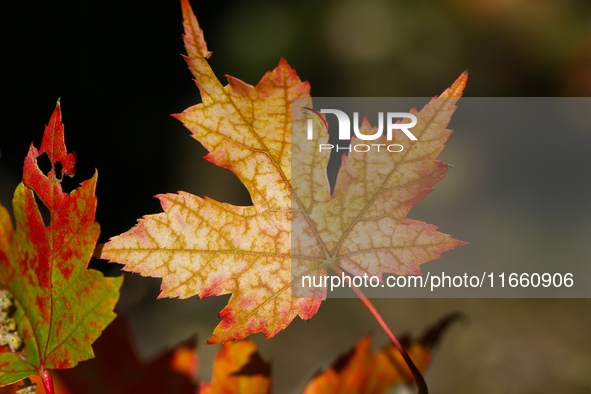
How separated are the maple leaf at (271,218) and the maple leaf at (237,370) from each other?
0.40 ft

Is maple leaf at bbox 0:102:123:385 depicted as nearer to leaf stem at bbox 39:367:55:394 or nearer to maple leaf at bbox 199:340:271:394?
leaf stem at bbox 39:367:55:394

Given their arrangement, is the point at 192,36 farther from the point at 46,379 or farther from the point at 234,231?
the point at 46,379

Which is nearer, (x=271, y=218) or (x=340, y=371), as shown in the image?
(x=271, y=218)

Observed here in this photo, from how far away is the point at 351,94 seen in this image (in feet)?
3.23

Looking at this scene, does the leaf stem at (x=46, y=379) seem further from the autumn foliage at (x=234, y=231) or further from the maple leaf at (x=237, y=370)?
the maple leaf at (x=237, y=370)

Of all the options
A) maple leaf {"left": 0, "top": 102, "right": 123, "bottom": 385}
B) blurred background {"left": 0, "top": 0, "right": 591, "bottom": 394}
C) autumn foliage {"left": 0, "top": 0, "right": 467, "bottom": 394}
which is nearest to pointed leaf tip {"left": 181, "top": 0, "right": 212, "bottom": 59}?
autumn foliage {"left": 0, "top": 0, "right": 467, "bottom": 394}

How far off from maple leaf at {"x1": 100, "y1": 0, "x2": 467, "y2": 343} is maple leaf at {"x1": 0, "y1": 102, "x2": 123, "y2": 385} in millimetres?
29

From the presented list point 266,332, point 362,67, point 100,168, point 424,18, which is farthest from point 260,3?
point 266,332

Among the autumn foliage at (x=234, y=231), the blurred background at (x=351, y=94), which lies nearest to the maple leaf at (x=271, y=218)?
the autumn foliage at (x=234, y=231)

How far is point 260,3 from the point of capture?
1038 millimetres

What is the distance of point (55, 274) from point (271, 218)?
0.66 ft

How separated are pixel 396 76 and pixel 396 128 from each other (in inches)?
28.4

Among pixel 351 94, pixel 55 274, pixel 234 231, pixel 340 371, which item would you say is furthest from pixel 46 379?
pixel 351 94

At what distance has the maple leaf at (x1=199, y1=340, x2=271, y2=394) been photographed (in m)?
0.43
